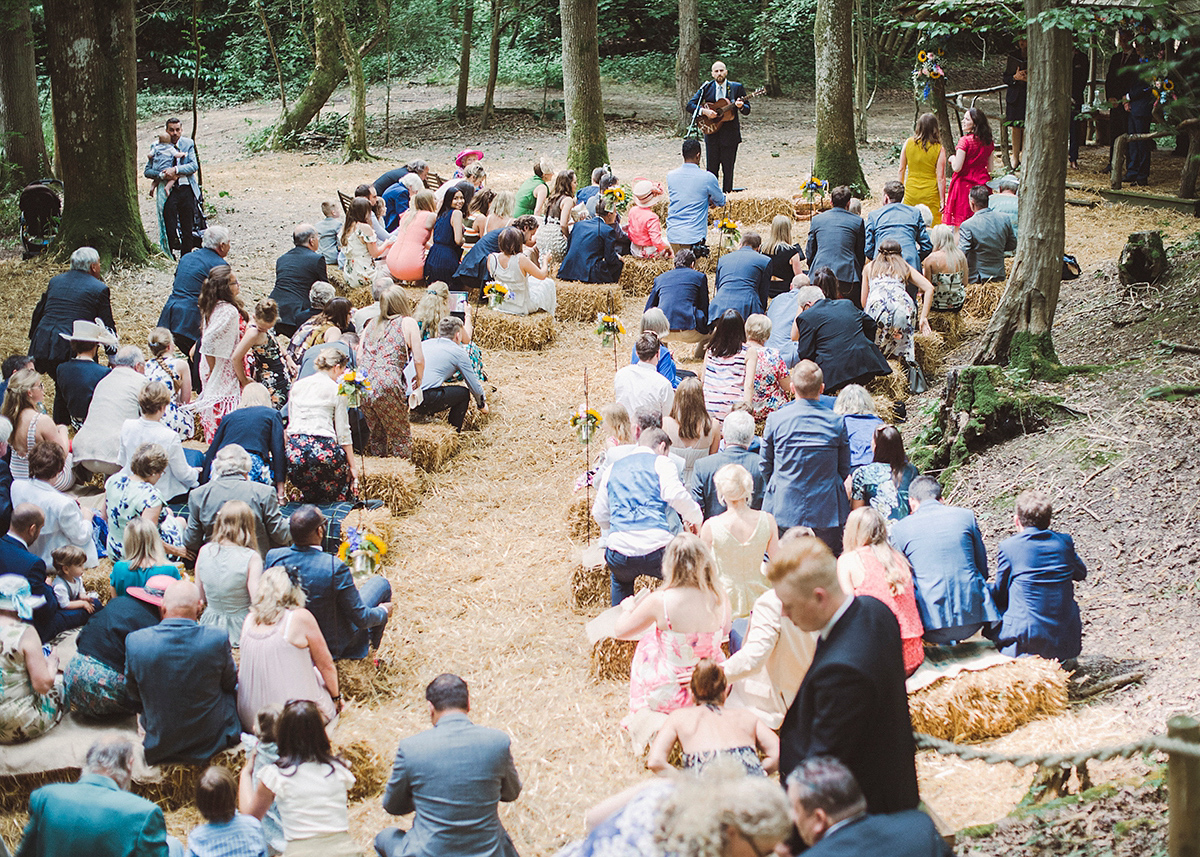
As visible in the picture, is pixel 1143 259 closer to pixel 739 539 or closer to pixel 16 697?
pixel 739 539

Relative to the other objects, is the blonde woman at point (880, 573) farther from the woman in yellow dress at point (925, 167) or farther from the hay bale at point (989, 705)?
the woman in yellow dress at point (925, 167)

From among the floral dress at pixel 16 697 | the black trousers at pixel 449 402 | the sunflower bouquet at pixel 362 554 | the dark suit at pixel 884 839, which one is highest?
the dark suit at pixel 884 839

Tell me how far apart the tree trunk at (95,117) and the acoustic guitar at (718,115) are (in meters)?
7.33

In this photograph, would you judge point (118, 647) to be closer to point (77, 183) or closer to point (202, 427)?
point (202, 427)

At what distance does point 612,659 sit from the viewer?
6418 millimetres

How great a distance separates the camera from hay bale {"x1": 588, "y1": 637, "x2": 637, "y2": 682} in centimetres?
641

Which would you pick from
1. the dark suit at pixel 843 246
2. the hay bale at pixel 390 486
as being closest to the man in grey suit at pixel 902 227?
the dark suit at pixel 843 246

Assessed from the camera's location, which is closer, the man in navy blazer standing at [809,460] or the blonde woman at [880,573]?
the blonde woman at [880,573]

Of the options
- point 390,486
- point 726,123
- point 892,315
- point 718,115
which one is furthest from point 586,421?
point 726,123

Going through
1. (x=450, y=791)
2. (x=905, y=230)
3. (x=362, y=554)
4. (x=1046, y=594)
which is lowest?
(x=450, y=791)

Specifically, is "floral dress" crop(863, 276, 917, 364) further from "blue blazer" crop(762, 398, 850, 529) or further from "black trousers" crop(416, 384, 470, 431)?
"black trousers" crop(416, 384, 470, 431)

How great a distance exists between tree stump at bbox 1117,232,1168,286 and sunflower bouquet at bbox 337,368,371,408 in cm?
712

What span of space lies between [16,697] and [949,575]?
16.4 feet

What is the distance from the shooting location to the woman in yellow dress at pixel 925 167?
41.3 feet
